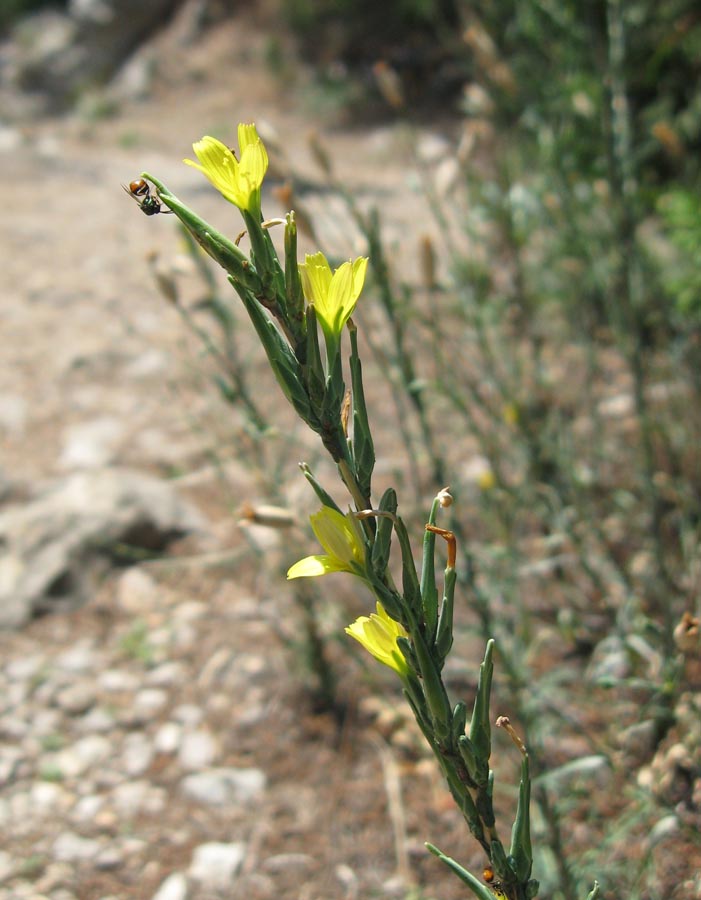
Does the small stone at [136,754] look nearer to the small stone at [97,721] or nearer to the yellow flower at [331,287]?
the small stone at [97,721]

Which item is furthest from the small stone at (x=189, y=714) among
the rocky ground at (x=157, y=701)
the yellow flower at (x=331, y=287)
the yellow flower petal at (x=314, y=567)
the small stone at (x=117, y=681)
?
the yellow flower at (x=331, y=287)

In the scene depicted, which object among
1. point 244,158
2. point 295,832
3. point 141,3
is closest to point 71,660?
point 295,832

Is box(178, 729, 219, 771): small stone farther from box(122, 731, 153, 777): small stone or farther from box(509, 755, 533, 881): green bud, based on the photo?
box(509, 755, 533, 881): green bud

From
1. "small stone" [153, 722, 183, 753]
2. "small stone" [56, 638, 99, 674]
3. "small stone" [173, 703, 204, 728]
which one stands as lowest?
"small stone" [153, 722, 183, 753]

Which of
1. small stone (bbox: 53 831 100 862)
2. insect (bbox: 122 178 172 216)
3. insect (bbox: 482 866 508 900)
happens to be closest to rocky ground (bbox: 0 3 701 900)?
Answer: small stone (bbox: 53 831 100 862)

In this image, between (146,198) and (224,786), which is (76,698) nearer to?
(224,786)

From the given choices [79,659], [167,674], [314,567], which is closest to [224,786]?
[167,674]
